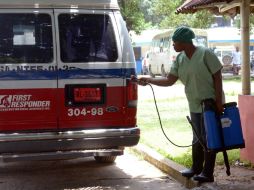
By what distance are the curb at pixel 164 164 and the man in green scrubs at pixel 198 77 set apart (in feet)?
1.33

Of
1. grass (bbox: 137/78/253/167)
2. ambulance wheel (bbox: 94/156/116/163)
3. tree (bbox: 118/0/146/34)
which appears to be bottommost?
ambulance wheel (bbox: 94/156/116/163)

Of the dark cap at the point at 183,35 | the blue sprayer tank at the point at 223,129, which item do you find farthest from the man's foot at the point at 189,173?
the dark cap at the point at 183,35

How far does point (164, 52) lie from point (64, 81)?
25.8 metres

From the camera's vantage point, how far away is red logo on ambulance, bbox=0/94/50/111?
614 cm

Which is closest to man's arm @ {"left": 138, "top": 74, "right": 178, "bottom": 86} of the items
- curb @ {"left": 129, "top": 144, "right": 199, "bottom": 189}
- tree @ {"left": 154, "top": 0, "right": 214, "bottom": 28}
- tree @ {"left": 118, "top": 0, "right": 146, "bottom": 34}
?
curb @ {"left": 129, "top": 144, "right": 199, "bottom": 189}

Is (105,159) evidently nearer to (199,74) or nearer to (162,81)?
(162,81)

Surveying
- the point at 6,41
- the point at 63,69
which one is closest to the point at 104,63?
the point at 63,69

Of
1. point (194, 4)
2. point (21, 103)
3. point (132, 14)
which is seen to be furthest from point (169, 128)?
point (132, 14)

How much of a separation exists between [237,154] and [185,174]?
5.21 ft

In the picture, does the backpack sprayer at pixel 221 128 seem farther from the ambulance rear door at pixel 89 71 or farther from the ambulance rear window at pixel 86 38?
the ambulance rear window at pixel 86 38

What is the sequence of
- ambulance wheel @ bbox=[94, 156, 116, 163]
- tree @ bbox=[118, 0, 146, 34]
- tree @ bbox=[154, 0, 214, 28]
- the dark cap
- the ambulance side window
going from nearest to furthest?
the dark cap < the ambulance side window < ambulance wheel @ bbox=[94, 156, 116, 163] < tree @ bbox=[118, 0, 146, 34] < tree @ bbox=[154, 0, 214, 28]

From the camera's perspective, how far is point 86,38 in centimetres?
648

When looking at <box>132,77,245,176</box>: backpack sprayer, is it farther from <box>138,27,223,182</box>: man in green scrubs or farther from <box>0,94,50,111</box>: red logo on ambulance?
<box>0,94,50,111</box>: red logo on ambulance

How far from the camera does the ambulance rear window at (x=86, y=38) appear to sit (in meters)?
6.40
